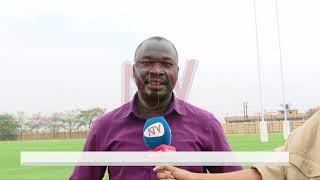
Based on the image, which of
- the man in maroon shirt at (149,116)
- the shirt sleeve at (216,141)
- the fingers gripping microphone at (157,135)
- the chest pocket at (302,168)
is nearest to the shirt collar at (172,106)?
the man in maroon shirt at (149,116)

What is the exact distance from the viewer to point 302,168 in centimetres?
130

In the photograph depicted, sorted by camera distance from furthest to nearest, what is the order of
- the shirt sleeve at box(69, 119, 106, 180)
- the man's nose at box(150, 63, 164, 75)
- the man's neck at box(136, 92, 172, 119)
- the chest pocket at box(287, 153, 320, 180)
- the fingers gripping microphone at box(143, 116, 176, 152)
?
the shirt sleeve at box(69, 119, 106, 180) → the man's neck at box(136, 92, 172, 119) → the man's nose at box(150, 63, 164, 75) → the fingers gripping microphone at box(143, 116, 176, 152) → the chest pocket at box(287, 153, 320, 180)

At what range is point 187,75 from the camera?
6.83ft

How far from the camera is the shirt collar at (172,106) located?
187 cm

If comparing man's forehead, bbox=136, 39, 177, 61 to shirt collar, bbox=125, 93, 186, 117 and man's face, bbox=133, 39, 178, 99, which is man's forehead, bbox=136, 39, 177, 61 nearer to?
man's face, bbox=133, 39, 178, 99

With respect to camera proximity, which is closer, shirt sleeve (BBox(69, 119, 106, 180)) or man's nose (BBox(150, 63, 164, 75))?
man's nose (BBox(150, 63, 164, 75))

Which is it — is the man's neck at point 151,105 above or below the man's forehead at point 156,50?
below

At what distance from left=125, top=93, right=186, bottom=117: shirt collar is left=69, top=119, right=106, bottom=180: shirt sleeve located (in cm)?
17

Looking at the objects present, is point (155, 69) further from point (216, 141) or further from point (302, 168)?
point (302, 168)

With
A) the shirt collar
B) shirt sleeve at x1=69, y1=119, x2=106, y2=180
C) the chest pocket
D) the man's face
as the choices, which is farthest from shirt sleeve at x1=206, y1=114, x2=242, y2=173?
the chest pocket

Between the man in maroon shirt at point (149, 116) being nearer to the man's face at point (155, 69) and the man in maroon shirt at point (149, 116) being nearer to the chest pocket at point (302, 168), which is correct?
the man's face at point (155, 69)

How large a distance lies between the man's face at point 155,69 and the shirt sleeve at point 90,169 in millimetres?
315

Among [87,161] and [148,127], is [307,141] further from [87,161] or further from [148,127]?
[87,161]

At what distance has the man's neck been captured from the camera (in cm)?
182
